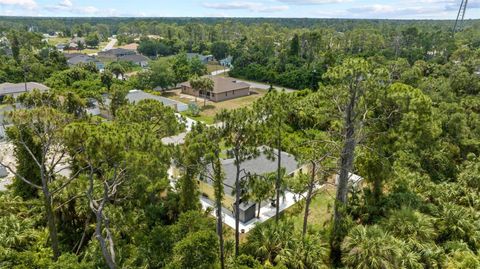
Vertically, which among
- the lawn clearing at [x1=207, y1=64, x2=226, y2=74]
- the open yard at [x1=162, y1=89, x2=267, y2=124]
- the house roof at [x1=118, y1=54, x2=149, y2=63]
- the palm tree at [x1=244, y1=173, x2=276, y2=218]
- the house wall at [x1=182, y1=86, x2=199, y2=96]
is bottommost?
the lawn clearing at [x1=207, y1=64, x2=226, y2=74]

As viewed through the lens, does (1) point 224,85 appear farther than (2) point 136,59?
No

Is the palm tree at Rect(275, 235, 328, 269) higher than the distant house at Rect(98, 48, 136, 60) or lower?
higher

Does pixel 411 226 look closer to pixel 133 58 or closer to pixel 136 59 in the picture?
pixel 136 59

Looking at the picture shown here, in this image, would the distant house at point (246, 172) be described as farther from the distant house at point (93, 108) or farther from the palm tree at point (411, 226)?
the distant house at point (93, 108)

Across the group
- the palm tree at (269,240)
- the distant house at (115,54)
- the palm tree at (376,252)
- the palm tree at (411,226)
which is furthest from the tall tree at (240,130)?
the distant house at (115,54)

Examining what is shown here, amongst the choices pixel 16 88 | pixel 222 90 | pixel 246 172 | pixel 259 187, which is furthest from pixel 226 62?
pixel 259 187

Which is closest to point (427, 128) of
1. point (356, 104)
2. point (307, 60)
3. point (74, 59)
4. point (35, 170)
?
point (356, 104)

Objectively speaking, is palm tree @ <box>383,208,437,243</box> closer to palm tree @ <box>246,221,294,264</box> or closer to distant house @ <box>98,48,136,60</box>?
palm tree @ <box>246,221,294,264</box>

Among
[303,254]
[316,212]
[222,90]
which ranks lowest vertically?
[316,212]

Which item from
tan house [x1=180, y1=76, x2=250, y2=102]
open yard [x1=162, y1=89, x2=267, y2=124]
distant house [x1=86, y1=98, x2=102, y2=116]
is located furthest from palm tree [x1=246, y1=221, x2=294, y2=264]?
tan house [x1=180, y1=76, x2=250, y2=102]
